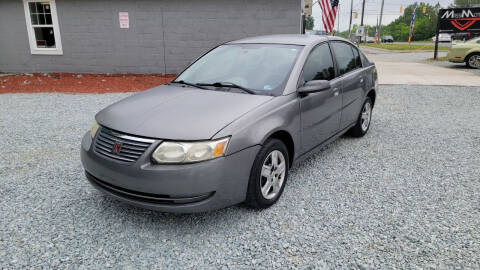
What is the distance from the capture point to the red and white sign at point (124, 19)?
39.7 ft

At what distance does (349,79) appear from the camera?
4.66 metres

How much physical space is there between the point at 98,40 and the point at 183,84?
10.0 m

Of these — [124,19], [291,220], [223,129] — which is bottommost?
[291,220]

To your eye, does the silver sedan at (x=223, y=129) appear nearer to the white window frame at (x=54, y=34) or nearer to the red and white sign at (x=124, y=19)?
the red and white sign at (x=124, y=19)

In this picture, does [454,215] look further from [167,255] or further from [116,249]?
[116,249]

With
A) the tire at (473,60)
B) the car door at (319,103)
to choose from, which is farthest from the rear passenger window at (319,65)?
the tire at (473,60)

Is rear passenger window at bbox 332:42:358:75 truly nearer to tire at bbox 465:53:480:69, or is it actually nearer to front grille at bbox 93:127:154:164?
front grille at bbox 93:127:154:164

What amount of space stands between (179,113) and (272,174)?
104cm

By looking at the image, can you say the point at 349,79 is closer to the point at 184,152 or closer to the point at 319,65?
the point at 319,65

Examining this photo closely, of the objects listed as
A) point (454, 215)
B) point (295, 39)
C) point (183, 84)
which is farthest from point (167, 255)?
point (295, 39)

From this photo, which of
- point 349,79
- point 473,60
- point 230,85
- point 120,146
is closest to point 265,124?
point 230,85

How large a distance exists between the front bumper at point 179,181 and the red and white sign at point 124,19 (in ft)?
34.2

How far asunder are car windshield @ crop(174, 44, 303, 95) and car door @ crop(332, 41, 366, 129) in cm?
94

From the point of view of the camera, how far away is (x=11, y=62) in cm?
1305
